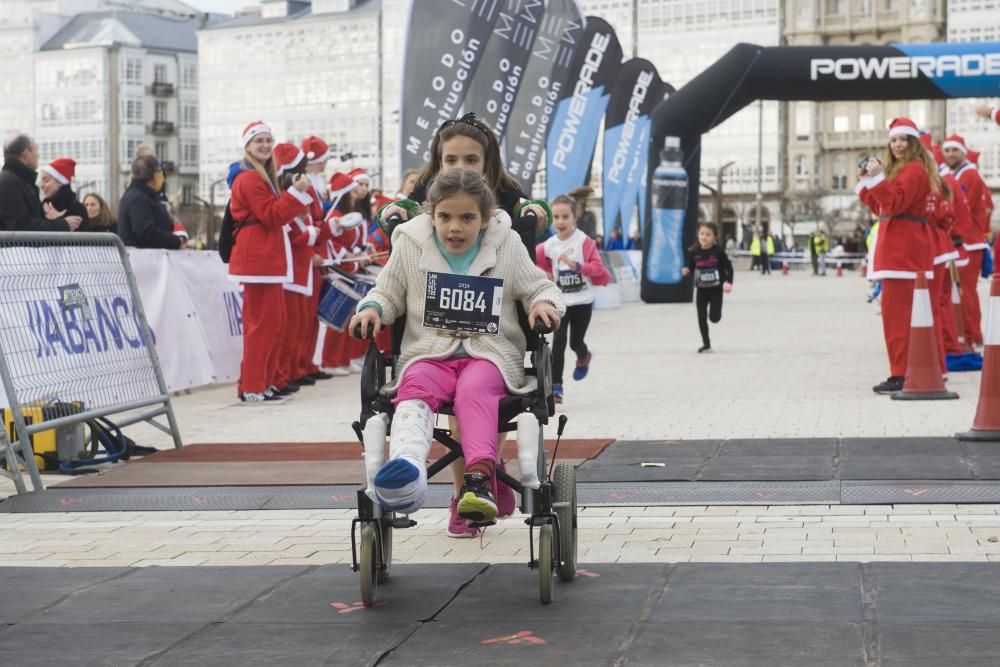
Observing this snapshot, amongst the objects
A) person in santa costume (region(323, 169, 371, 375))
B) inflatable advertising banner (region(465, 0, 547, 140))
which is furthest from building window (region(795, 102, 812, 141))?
person in santa costume (region(323, 169, 371, 375))

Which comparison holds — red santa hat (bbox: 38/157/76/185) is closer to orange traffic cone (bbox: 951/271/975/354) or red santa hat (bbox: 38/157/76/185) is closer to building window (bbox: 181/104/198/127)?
orange traffic cone (bbox: 951/271/975/354)

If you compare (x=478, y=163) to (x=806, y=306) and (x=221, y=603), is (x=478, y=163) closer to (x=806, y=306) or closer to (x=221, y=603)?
(x=221, y=603)

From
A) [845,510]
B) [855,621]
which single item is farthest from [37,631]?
[845,510]

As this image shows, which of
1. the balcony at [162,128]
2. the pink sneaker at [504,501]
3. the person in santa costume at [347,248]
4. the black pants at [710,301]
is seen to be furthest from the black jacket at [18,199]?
the balcony at [162,128]

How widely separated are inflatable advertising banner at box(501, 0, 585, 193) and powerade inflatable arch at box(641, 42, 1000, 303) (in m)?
3.04

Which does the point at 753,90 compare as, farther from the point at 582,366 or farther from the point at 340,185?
the point at 582,366

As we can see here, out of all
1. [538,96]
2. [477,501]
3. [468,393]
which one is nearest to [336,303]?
[468,393]

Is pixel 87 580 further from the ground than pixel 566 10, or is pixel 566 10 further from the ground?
pixel 566 10

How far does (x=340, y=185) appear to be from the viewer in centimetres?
1667

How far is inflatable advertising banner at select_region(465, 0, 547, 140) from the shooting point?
2338 cm

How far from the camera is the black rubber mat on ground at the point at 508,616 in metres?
4.91

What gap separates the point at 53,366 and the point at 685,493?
3.47 meters

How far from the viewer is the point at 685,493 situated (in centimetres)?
824

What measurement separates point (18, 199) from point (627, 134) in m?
→ 22.3
